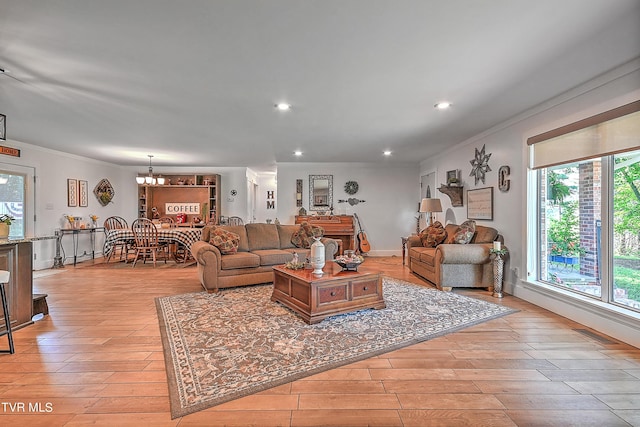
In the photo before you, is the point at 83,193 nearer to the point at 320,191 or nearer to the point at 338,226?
the point at 320,191

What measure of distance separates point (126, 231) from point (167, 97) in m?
4.06

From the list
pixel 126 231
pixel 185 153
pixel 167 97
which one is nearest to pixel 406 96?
pixel 167 97

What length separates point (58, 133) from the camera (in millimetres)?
5016

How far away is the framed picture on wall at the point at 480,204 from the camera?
4.92 meters

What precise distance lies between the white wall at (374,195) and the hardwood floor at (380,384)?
5057 mm

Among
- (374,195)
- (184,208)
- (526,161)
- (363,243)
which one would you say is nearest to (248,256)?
(363,243)

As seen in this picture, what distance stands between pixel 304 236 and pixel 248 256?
3.98 ft

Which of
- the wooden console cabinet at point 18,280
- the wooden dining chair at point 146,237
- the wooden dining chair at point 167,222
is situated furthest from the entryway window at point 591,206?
the wooden dining chair at point 167,222

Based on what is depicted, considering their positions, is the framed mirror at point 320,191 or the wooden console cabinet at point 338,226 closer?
the wooden console cabinet at point 338,226

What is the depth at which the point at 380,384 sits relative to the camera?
2029mm

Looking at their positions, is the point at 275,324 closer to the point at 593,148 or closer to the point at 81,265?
the point at 593,148

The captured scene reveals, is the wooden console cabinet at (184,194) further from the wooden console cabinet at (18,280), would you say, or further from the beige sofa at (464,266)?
the beige sofa at (464,266)

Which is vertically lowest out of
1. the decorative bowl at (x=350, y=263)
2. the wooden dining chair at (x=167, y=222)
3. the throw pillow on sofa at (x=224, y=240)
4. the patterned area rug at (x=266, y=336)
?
the patterned area rug at (x=266, y=336)

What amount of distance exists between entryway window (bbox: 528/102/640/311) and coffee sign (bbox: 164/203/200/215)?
788cm
